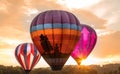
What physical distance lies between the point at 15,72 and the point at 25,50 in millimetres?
62956

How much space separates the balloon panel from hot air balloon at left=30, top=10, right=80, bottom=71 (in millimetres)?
14077

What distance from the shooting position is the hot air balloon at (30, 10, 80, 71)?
39.5 m

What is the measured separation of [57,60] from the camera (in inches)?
1570

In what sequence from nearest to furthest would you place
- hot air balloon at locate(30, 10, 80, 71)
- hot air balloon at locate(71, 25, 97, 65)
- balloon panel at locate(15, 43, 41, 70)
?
hot air balloon at locate(30, 10, 80, 71) < hot air balloon at locate(71, 25, 97, 65) < balloon panel at locate(15, 43, 41, 70)

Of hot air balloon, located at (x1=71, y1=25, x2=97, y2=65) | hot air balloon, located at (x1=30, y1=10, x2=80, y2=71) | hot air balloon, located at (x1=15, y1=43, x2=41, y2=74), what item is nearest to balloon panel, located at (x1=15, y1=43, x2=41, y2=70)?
hot air balloon, located at (x1=15, y1=43, x2=41, y2=74)

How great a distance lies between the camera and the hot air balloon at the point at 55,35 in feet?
130

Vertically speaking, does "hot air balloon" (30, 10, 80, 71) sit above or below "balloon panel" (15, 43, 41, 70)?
above

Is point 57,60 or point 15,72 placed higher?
point 57,60

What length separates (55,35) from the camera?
3944 centimetres

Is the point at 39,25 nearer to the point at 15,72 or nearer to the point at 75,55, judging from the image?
the point at 75,55

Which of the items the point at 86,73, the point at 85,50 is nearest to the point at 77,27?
the point at 85,50

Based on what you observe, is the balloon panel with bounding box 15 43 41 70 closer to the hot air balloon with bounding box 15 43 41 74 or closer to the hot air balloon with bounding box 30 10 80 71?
the hot air balloon with bounding box 15 43 41 74

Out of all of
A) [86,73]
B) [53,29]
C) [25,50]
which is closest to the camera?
[53,29]

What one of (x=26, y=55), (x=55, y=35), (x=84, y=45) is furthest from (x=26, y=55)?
(x=55, y=35)
